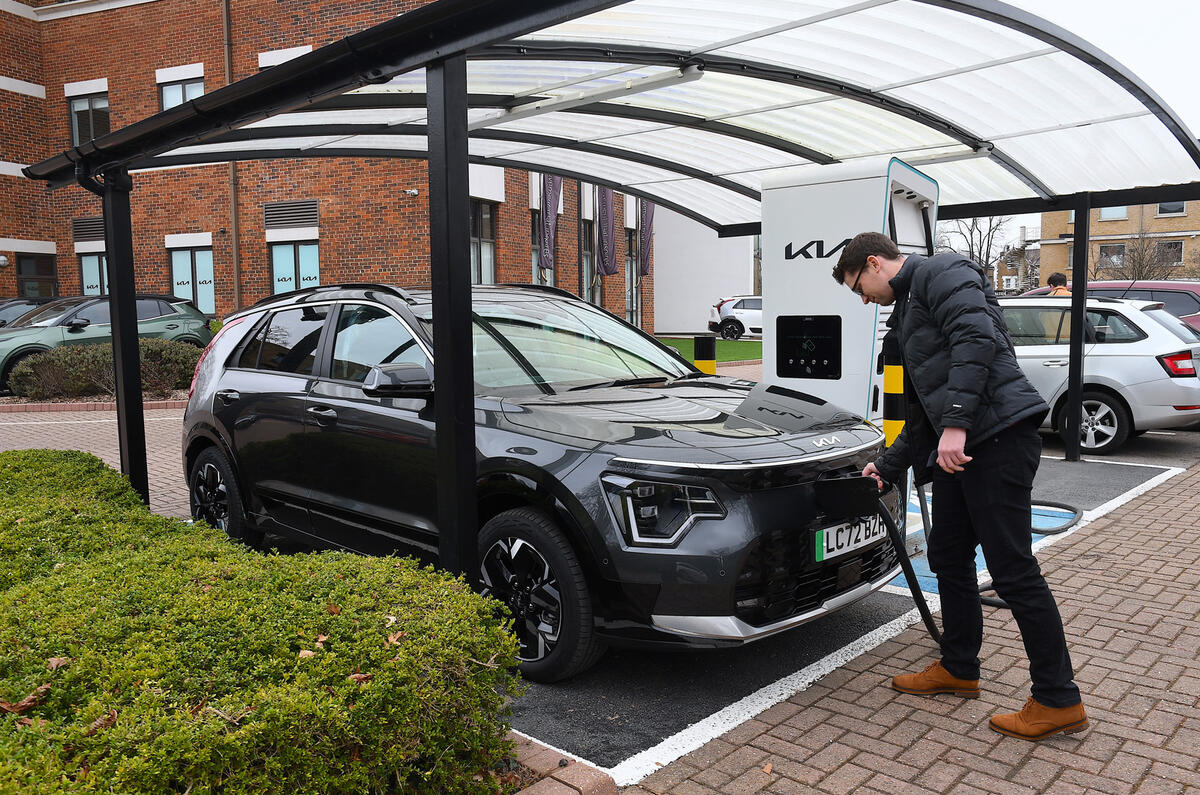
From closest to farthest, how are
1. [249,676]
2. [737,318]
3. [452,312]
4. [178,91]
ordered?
[249,676] → [452,312] → [178,91] → [737,318]

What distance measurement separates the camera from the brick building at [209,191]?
19.5 metres

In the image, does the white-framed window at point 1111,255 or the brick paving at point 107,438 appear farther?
the white-framed window at point 1111,255

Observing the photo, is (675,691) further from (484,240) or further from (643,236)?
(643,236)

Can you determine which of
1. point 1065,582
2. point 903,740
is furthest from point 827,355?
point 903,740

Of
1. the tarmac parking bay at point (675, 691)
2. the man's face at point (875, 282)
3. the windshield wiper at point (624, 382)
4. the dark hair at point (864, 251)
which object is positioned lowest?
the tarmac parking bay at point (675, 691)

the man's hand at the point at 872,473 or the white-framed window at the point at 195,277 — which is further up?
the white-framed window at the point at 195,277

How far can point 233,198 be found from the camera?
2045cm

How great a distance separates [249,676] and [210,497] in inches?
152

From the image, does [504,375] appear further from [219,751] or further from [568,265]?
[568,265]

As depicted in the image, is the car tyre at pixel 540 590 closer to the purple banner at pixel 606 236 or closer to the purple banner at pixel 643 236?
the purple banner at pixel 606 236

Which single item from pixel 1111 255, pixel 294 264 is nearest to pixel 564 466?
pixel 294 264

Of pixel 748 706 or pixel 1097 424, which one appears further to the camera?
pixel 1097 424

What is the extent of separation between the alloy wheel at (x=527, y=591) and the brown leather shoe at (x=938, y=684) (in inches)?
59.8

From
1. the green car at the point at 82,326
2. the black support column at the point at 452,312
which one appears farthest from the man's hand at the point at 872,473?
the green car at the point at 82,326
